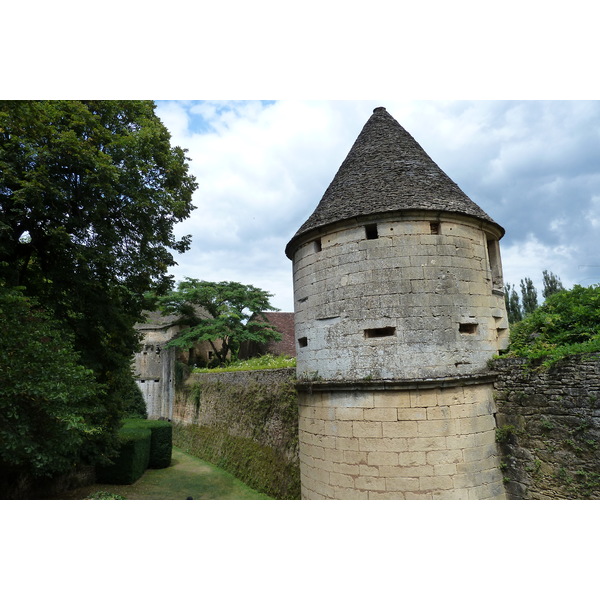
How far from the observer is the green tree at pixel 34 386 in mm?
6469

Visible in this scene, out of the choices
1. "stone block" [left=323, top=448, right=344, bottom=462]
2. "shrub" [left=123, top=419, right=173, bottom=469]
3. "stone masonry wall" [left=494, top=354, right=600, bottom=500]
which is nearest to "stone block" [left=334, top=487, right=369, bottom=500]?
"stone block" [left=323, top=448, right=344, bottom=462]

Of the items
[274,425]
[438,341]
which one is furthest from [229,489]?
[438,341]

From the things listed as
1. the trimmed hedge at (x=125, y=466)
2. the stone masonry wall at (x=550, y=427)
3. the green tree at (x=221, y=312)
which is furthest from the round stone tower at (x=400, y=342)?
the green tree at (x=221, y=312)

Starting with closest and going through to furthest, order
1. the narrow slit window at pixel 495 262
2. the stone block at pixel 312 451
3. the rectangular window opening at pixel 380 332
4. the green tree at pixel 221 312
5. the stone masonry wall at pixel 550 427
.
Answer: the stone masonry wall at pixel 550 427, the rectangular window opening at pixel 380 332, the stone block at pixel 312 451, the narrow slit window at pixel 495 262, the green tree at pixel 221 312

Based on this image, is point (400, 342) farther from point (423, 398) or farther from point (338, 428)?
point (338, 428)

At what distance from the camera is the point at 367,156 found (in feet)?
29.4

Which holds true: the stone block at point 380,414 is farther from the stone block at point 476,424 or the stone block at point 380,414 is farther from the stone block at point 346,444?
the stone block at point 476,424

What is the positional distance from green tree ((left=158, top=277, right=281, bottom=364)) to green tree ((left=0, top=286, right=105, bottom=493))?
54.5 feet

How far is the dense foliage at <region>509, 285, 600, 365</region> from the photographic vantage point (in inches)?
261

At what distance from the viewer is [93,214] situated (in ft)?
28.0

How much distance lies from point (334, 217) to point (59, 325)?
617 cm

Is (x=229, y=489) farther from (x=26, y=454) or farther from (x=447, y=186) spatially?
(x=447, y=186)

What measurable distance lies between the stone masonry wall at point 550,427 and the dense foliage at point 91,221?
7600mm

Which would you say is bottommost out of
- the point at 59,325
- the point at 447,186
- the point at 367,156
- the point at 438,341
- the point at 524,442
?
the point at 524,442
